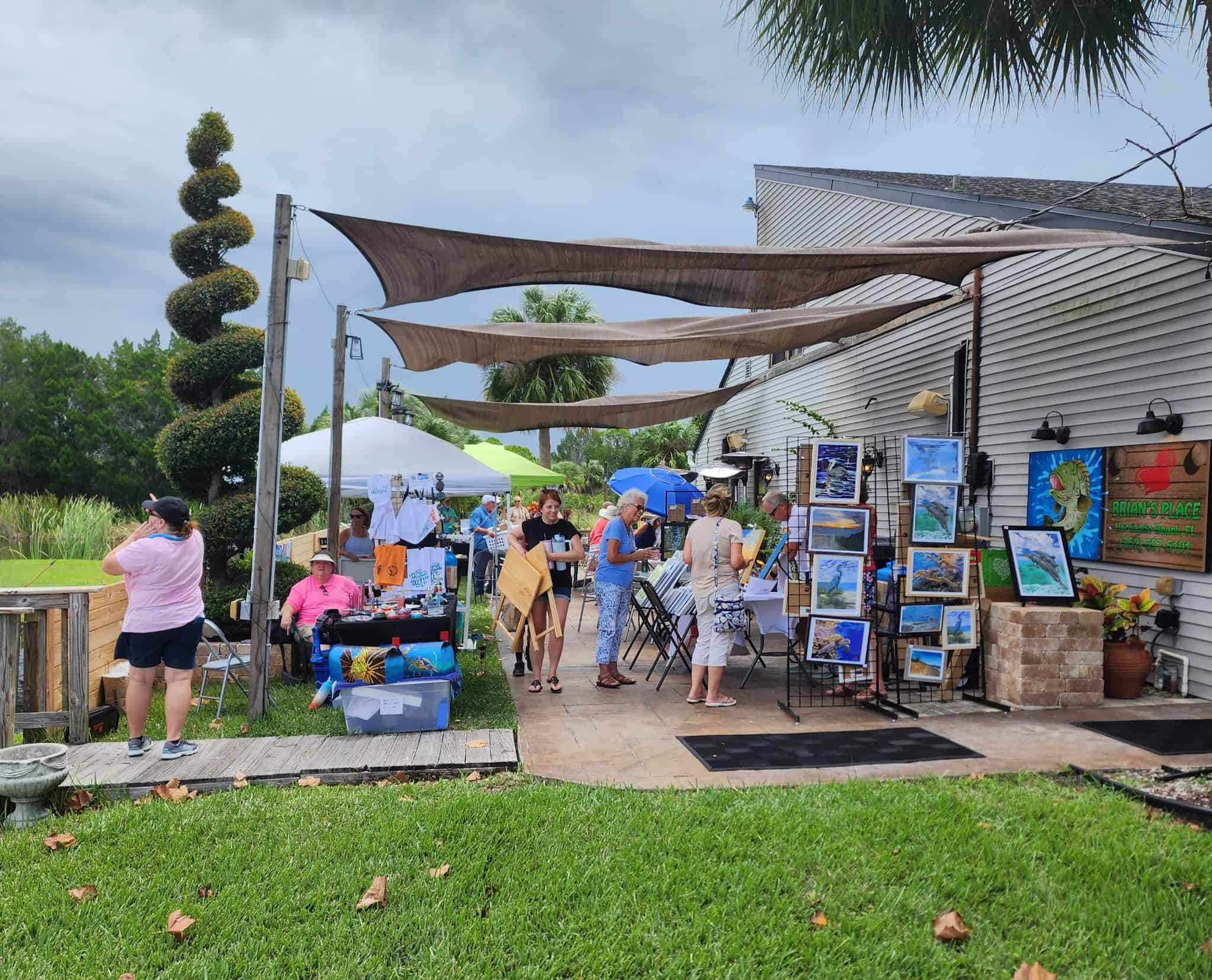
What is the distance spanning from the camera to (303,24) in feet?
28.2

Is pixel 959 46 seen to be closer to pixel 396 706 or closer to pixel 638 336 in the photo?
pixel 638 336

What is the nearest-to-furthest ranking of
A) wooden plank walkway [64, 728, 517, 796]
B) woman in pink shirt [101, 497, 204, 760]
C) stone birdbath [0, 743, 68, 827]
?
stone birdbath [0, 743, 68, 827] → wooden plank walkway [64, 728, 517, 796] → woman in pink shirt [101, 497, 204, 760]

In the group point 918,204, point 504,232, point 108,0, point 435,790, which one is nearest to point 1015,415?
point 918,204

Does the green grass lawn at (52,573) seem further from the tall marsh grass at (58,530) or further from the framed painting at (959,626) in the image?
the framed painting at (959,626)

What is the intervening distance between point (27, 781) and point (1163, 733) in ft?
20.3

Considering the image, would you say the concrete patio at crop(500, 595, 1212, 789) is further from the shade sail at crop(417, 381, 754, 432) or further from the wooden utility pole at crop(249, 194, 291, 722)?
the shade sail at crop(417, 381, 754, 432)

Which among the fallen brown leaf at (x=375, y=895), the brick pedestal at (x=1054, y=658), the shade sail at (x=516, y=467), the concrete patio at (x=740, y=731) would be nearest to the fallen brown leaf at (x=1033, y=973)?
the concrete patio at (x=740, y=731)

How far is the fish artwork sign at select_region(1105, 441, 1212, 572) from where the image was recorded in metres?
5.85

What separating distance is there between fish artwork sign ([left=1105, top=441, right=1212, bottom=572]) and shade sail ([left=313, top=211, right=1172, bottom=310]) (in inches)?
64.9

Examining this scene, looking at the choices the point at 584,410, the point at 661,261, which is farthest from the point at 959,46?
the point at 584,410

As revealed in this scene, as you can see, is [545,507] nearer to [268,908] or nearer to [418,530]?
[418,530]

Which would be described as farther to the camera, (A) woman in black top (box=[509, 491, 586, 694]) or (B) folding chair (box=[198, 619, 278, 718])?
(A) woman in black top (box=[509, 491, 586, 694])

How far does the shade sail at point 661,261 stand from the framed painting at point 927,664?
286 centimetres

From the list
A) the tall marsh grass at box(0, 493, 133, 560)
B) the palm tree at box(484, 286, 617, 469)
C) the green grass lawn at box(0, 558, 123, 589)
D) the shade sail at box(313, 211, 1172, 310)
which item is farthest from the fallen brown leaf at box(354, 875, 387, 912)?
the palm tree at box(484, 286, 617, 469)
